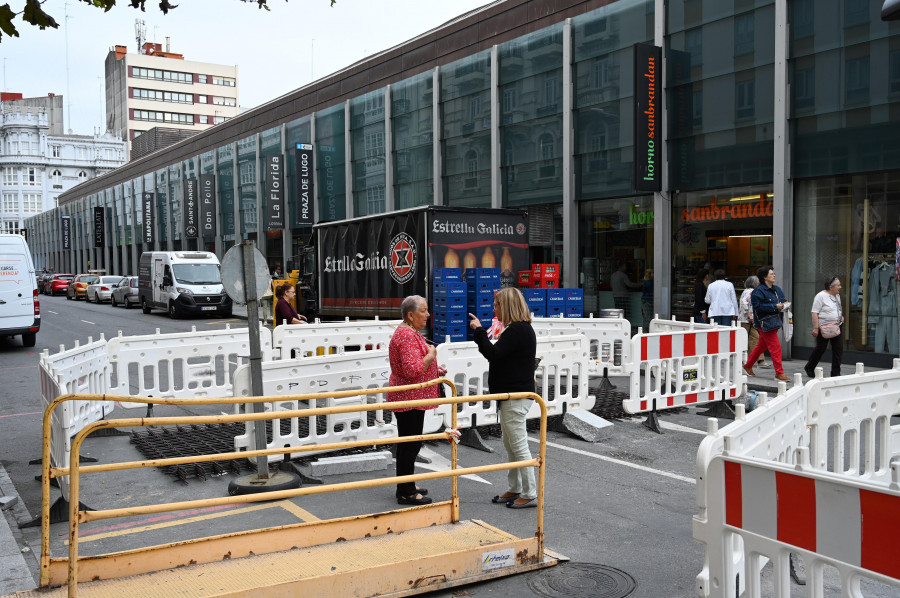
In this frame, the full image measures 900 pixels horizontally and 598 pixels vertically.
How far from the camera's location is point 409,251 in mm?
17188

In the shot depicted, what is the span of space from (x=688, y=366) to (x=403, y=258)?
842 centimetres

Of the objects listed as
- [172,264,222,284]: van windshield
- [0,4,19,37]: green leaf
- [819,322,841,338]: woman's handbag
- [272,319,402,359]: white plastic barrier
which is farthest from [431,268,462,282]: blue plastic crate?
[172,264,222,284]: van windshield

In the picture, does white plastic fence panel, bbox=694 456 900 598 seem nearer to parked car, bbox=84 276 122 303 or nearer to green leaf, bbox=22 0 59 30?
green leaf, bbox=22 0 59 30

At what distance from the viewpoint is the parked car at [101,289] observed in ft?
141

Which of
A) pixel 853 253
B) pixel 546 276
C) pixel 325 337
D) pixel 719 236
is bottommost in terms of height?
pixel 325 337

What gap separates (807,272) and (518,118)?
33.0 ft

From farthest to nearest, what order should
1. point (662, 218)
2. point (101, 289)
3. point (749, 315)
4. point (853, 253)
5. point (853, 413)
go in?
point (101, 289)
point (662, 218)
point (853, 253)
point (749, 315)
point (853, 413)

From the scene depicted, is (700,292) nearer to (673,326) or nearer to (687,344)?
(673,326)

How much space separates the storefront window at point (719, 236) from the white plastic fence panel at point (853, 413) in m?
11.3

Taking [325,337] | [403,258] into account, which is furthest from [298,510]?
[403,258]

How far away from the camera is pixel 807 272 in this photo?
1648 cm

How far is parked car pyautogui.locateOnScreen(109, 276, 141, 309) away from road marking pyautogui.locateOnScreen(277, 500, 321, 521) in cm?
3218

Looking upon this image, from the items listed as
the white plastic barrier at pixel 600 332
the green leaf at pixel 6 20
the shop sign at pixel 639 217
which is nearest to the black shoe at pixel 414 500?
the green leaf at pixel 6 20

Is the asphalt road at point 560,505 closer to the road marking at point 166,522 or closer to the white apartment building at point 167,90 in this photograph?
the road marking at point 166,522
